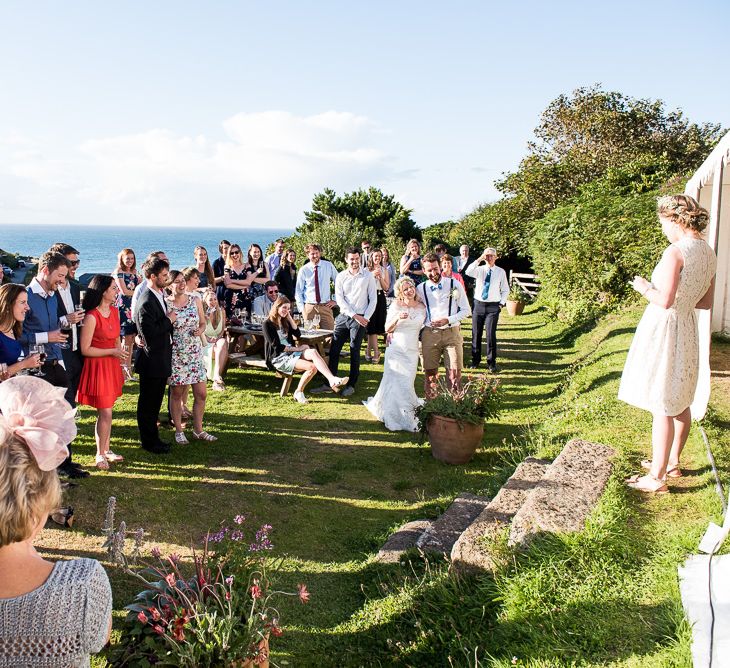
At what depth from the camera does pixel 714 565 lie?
3.31 meters

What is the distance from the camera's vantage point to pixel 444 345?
26.2ft

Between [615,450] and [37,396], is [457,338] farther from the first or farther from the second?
[37,396]

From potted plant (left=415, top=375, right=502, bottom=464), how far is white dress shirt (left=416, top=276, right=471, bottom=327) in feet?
4.39

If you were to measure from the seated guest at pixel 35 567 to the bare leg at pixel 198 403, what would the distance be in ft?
17.1

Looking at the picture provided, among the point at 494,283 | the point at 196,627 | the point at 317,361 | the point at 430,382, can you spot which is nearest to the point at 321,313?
the point at 317,361

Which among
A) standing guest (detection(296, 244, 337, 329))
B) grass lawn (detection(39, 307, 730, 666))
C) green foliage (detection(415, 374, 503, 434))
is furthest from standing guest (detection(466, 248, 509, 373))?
green foliage (detection(415, 374, 503, 434))

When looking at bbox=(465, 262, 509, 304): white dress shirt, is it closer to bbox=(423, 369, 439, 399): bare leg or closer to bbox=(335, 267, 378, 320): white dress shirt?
bbox=(335, 267, 378, 320): white dress shirt

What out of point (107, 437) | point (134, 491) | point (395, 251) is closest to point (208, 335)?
point (107, 437)

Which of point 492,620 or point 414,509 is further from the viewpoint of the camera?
point 414,509

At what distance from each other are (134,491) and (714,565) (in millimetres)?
4644

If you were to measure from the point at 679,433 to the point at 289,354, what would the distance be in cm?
555

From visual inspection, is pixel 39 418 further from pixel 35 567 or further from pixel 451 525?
pixel 451 525

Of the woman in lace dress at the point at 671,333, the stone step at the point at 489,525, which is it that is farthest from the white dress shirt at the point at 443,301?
the woman in lace dress at the point at 671,333

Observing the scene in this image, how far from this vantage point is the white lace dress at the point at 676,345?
4145mm
